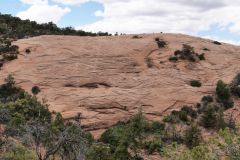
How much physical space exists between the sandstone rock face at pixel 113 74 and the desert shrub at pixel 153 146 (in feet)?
17.6

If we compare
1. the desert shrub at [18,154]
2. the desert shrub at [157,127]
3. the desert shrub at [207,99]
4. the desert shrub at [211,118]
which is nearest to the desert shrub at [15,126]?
the desert shrub at [18,154]

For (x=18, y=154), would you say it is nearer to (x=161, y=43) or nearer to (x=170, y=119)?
(x=170, y=119)

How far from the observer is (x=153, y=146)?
44.5 meters

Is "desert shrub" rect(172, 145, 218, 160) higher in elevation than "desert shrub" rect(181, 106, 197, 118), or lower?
higher

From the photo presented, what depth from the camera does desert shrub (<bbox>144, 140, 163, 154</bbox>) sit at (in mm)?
44188

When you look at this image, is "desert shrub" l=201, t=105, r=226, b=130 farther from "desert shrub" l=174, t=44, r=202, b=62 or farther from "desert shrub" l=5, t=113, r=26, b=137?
"desert shrub" l=5, t=113, r=26, b=137

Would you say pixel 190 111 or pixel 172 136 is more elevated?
pixel 190 111

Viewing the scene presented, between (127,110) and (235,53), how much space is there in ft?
76.9

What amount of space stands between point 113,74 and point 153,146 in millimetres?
16921

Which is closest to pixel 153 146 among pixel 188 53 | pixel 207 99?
pixel 207 99

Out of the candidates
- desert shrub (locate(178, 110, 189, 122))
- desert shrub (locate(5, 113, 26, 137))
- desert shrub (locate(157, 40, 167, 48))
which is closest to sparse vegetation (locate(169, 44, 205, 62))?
desert shrub (locate(157, 40, 167, 48))

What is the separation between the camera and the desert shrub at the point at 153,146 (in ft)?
145

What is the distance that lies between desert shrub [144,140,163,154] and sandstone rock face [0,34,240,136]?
17.6 feet

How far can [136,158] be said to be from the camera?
4091 centimetres
